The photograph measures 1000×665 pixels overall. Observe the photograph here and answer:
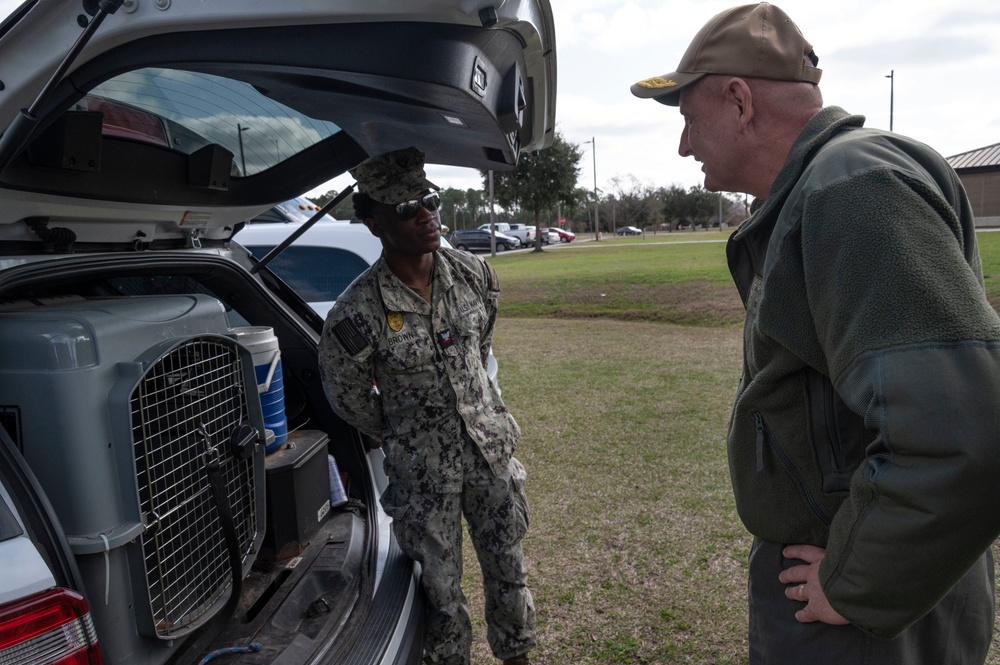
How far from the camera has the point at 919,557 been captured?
1089 mm

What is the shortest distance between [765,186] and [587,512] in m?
2.88

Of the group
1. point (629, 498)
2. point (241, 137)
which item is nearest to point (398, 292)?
point (241, 137)

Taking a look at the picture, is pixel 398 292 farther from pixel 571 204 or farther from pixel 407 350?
pixel 571 204

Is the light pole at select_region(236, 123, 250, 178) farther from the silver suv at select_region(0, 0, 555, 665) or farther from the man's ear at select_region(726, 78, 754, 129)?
the man's ear at select_region(726, 78, 754, 129)

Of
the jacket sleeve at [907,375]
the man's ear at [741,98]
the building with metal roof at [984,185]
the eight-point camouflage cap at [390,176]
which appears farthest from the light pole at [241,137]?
the building with metal roof at [984,185]

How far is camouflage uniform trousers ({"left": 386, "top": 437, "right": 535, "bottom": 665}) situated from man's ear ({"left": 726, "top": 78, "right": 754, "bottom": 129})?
4.54ft

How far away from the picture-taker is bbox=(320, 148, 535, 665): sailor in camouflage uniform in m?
2.32

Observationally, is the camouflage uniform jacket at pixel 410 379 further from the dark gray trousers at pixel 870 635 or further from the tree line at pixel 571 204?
the tree line at pixel 571 204

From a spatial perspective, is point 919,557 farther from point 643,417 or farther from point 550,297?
point 550,297

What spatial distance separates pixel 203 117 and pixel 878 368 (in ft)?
5.84

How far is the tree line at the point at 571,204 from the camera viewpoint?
104ft

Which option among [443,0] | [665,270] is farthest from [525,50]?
[665,270]

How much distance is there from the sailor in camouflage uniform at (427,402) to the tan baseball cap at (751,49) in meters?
1.17

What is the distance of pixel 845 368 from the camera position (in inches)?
43.9
